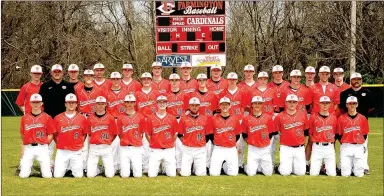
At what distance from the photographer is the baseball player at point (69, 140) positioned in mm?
9914

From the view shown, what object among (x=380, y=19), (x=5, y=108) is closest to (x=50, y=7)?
(x=5, y=108)

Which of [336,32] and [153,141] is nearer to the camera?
[153,141]

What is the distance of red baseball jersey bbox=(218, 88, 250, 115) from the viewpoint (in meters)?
10.8

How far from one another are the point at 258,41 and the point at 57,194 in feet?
90.1

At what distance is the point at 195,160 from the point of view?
33.6 ft

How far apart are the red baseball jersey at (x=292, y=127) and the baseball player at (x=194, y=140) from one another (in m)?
1.30

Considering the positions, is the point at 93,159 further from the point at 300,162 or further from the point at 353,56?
the point at 353,56

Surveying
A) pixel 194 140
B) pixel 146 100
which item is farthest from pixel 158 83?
pixel 194 140

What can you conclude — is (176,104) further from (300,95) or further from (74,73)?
(300,95)

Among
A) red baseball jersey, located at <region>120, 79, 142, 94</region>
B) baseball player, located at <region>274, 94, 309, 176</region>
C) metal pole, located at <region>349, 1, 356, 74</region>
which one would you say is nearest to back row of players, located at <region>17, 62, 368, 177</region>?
baseball player, located at <region>274, 94, 309, 176</region>

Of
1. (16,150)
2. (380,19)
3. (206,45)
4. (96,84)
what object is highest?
(380,19)

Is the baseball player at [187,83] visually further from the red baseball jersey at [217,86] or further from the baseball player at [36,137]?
the baseball player at [36,137]

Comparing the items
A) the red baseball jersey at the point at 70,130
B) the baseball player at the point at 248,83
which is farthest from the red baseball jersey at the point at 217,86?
the red baseball jersey at the point at 70,130

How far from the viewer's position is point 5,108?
26.3 meters
